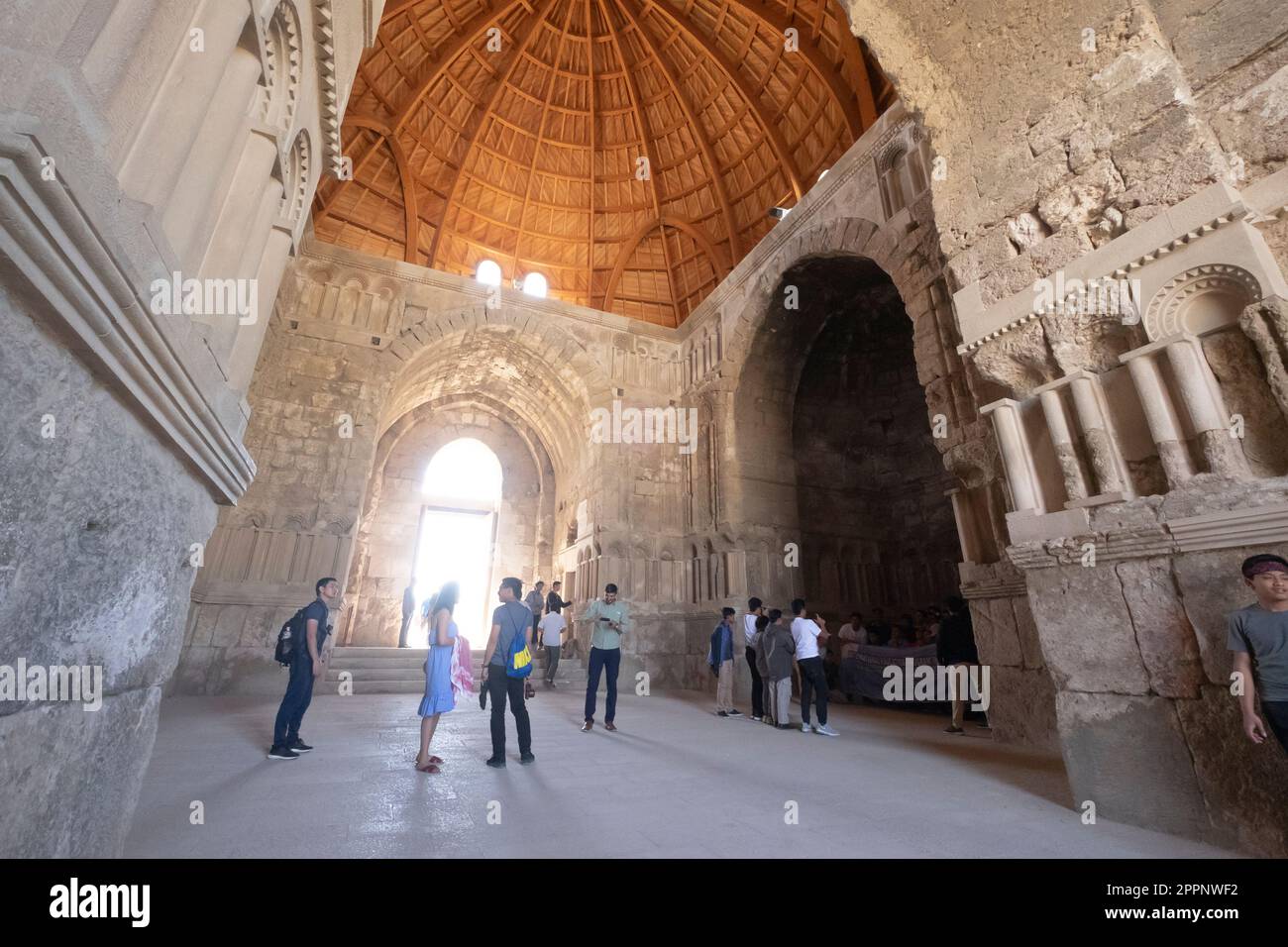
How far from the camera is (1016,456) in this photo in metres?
3.94

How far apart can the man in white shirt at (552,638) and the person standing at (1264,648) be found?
28.1 feet

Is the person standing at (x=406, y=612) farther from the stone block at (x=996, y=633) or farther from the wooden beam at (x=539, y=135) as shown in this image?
the stone block at (x=996, y=633)

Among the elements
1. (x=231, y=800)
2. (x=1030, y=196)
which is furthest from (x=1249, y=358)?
(x=231, y=800)

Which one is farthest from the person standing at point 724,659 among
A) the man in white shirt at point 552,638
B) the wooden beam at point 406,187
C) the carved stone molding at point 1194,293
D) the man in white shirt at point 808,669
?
the wooden beam at point 406,187

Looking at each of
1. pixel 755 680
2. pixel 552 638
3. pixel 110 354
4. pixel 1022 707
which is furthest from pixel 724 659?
pixel 110 354

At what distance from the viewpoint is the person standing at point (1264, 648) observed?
2512 millimetres

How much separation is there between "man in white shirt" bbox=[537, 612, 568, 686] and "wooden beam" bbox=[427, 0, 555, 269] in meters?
9.98

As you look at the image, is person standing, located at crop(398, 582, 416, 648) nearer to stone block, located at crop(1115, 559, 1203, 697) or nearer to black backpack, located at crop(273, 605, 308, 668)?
black backpack, located at crop(273, 605, 308, 668)

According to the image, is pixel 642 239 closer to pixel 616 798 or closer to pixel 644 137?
pixel 644 137

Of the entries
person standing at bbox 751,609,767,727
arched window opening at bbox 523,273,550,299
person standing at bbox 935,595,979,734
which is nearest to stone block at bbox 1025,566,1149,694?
person standing at bbox 935,595,979,734

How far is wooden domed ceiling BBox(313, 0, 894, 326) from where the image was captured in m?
13.1

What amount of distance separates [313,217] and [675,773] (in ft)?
49.2

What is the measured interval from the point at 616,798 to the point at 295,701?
117 inches
